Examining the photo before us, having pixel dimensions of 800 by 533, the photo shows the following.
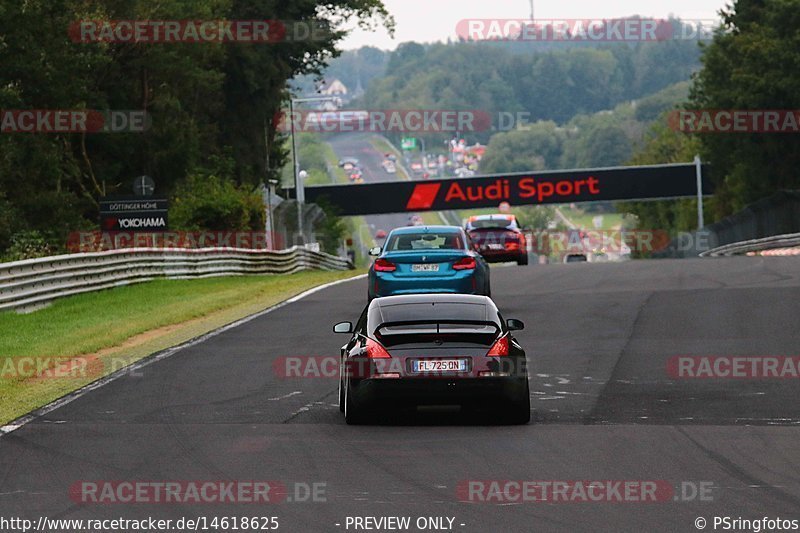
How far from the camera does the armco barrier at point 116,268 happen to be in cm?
2750

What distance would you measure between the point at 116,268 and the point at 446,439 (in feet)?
72.9

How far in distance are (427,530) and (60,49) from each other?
40.7 m

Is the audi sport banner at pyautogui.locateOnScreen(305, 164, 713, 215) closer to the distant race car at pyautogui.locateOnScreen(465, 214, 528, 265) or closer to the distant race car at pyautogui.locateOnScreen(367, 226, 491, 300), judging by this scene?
the distant race car at pyautogui.locateOnScreen(465, 214, 528, 265)

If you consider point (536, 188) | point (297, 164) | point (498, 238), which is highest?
point (297, 164)

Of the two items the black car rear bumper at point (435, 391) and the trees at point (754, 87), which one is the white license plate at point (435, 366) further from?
the trees at point (754, 87)

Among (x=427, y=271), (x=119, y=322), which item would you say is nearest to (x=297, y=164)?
(x=119, y=322)

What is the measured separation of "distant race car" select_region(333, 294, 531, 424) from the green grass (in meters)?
3.58

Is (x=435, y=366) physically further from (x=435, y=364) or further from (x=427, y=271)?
(x=427, y=271)

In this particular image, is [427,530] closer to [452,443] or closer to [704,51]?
[452,443]

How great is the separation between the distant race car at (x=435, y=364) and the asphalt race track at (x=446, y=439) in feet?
0.85

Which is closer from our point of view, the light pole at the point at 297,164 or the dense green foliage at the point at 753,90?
the light pole at the point at 297,164

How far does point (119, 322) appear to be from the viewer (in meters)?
25.9

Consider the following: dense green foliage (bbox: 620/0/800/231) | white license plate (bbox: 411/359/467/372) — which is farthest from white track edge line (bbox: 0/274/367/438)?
dense green foliage (bbox: 620/0/800/231)

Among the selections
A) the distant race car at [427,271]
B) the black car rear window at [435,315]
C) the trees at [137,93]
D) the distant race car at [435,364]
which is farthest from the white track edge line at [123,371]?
the trees at [137,93]
